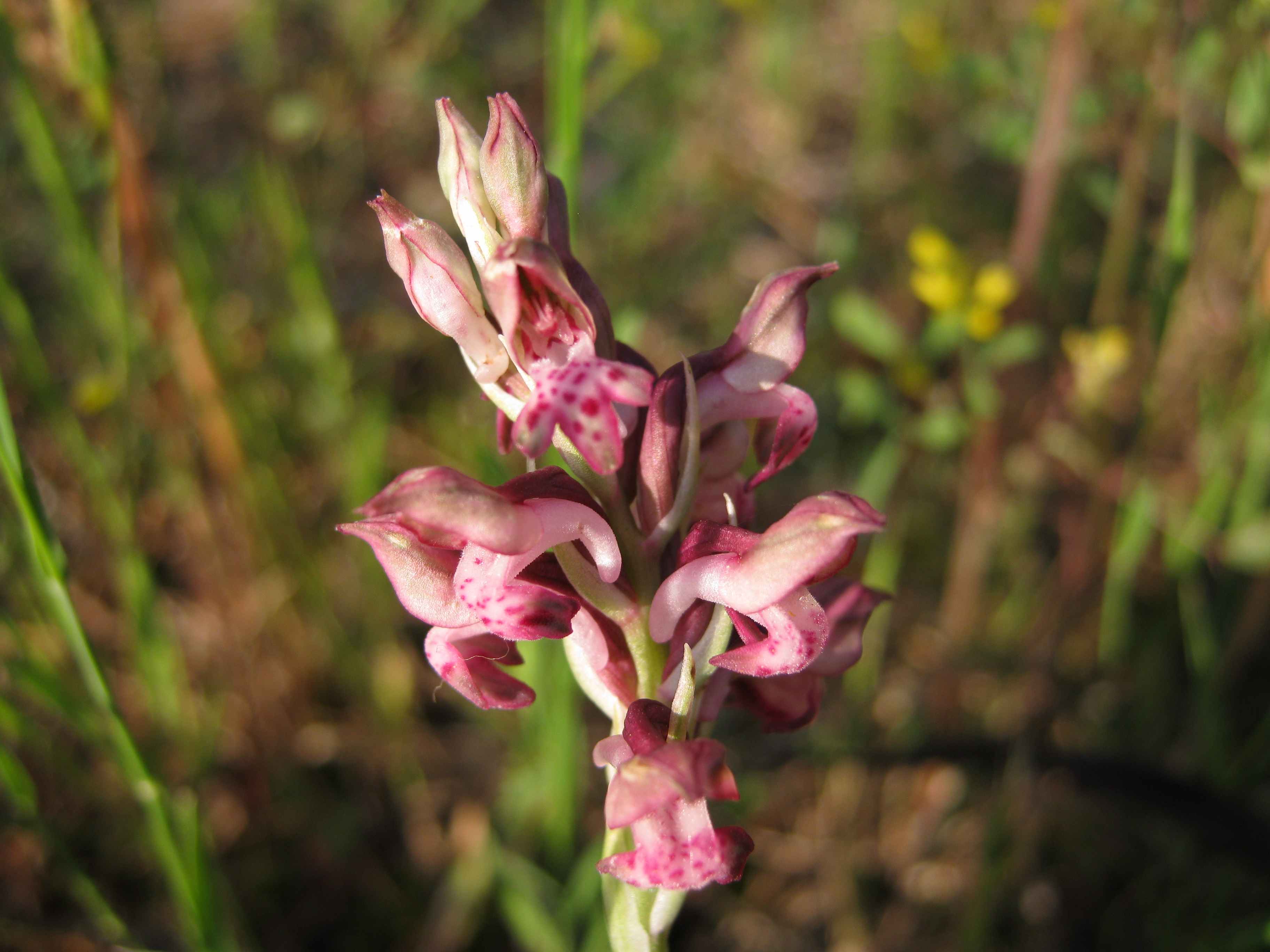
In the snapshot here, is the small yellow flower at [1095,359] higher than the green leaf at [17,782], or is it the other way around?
the small yellow flower at [1095,359]

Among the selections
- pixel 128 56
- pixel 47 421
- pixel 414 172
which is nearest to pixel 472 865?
pixel 47 421

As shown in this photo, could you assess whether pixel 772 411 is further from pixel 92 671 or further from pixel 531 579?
pixel 92 671

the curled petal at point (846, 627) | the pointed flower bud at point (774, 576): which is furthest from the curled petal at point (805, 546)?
the curled petal at point (846, 627)

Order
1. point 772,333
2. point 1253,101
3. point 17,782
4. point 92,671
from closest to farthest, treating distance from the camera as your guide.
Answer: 1. point 772,333
2. point 92,671
3. point 17,782
4. point 1253,101

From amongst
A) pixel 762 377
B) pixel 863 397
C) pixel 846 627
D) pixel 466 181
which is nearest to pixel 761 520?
pixel 863 397

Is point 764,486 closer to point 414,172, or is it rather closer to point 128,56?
point 414,172

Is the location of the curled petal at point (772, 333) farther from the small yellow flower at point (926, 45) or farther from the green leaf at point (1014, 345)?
the small yellow flower at point (926, 45)

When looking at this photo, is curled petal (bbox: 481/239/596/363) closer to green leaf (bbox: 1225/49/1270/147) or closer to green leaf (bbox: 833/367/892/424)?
green leaf (bbox: 833/367/892/424)
